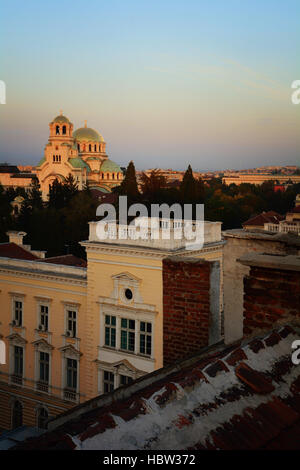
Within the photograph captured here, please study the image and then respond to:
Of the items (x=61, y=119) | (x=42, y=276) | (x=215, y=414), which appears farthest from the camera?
(x=61, y=119)

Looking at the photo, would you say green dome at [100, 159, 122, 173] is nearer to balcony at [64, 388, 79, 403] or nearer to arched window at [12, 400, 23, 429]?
arched window at [12, 400, 23, 429]

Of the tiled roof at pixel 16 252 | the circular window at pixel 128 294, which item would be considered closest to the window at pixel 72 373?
the circular window at pixel 128 294

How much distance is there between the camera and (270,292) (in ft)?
15.3

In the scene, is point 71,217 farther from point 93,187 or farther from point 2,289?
point 93,187

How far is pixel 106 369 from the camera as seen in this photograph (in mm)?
18812

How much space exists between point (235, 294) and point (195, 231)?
1336cm

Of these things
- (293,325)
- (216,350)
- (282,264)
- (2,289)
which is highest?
(282,264)

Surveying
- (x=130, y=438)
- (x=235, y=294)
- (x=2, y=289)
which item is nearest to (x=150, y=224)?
(x=2, y=289)

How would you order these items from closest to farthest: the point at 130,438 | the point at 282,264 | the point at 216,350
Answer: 1. the point at 130,438
2. the point at 282,264
3. the point at 216,350

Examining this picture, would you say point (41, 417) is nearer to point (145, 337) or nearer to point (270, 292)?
point (145, 337)

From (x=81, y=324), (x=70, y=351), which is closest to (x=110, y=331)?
(x=81, y=324)

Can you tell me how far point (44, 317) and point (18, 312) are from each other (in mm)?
1342

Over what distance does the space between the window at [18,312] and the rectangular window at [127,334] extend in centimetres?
494
